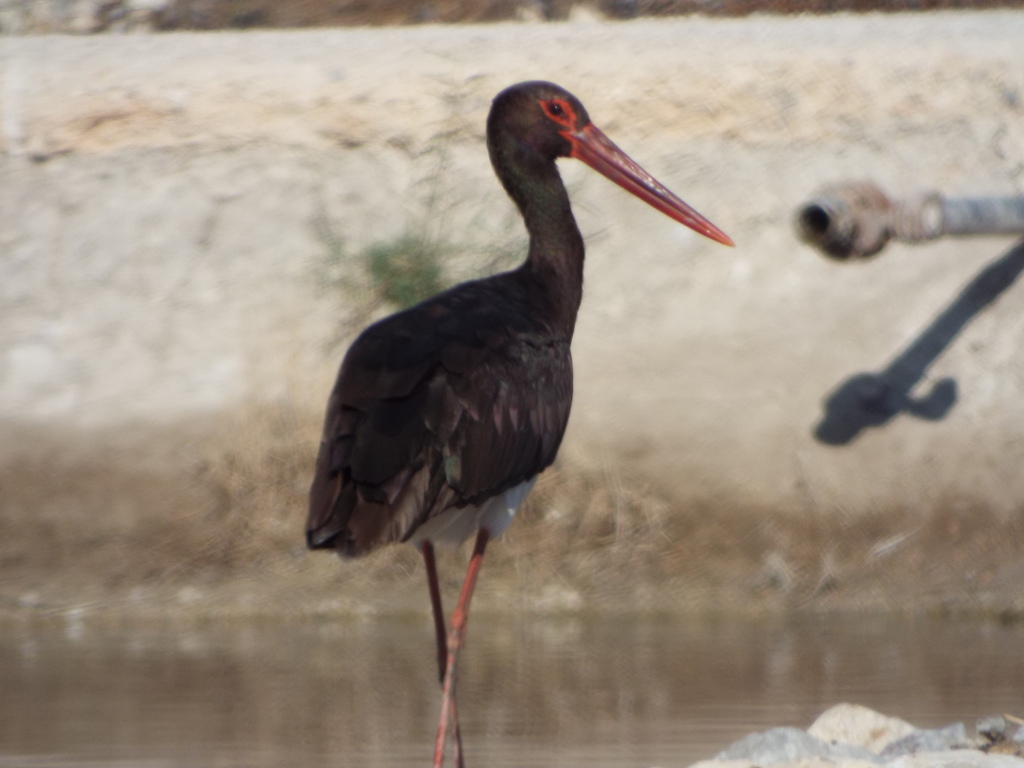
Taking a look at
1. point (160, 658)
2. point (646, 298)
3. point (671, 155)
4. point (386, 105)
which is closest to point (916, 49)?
point (671, 155)

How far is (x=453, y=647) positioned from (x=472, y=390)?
72cm

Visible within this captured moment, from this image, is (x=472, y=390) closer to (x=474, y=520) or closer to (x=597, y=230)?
(x=474, y=520)

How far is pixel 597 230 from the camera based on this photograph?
7.74m

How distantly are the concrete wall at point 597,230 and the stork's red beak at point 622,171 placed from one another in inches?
84.6

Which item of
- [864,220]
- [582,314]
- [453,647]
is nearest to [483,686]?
[453,647]

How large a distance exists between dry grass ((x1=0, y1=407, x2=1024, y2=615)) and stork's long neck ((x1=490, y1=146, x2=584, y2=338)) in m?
2.00

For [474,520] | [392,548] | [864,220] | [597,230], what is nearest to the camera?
[474,520]

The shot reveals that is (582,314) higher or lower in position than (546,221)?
lower

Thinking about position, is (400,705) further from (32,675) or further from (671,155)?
(671,155)

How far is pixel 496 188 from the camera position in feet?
25.5

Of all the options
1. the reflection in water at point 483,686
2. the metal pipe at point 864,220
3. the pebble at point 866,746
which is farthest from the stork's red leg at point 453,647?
the metal pipe at point 864,220

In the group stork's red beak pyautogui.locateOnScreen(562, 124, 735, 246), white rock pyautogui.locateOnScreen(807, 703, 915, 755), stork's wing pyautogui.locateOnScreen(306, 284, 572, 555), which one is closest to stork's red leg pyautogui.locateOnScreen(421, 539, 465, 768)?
stork's wing pyautogui.locateOnScreen(306, 284, 572, 555)

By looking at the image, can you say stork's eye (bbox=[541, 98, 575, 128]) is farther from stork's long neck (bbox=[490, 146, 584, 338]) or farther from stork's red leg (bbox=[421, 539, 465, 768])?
stork's red leg (bbox=[421, 539, 465, 768])

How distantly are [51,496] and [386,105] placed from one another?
7.63 feet
